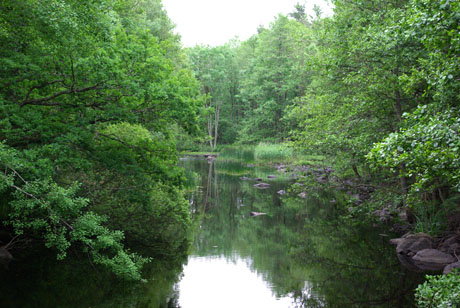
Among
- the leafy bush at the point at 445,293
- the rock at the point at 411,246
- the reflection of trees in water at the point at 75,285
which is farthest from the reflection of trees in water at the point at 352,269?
the reflection of trees in water at the point at 75,285

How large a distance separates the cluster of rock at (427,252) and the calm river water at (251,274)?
422 mm

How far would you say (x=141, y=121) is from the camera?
32.4 ft

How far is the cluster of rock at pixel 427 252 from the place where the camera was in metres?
10.4

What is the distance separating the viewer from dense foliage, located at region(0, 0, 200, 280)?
275 inches

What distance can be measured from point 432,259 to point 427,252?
300 mm

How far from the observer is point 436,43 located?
5.40 meters

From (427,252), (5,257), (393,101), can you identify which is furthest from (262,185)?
(5,257)

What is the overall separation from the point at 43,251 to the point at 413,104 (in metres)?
12.0

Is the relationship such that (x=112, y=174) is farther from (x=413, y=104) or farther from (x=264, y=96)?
(x=264, y=96)

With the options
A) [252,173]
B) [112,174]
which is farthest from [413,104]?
[252,173]

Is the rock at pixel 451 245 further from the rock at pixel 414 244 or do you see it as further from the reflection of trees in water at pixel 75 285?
the reflection of trees in water at pixel 75 285

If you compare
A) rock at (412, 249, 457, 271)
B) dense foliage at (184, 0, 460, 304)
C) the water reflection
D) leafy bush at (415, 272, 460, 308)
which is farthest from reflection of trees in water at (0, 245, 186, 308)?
rock at (412, 249, 457, 271)

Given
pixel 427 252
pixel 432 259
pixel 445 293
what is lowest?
pixel 432 259

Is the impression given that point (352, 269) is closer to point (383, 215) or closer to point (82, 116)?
point (383, 215)
